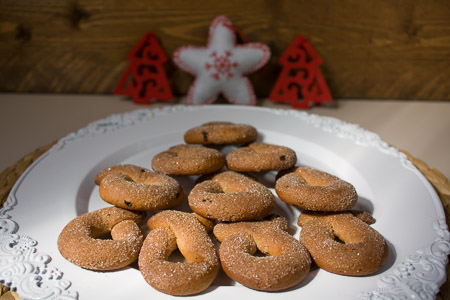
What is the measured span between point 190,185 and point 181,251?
0.99ft

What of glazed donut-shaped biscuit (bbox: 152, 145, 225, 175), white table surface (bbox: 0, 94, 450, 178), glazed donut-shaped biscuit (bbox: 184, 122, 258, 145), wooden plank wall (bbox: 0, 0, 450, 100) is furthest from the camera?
wooden plank wall (bbox: 0, 0, 450, 100)

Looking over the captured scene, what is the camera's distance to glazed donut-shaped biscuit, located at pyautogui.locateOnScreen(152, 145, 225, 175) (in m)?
1.05

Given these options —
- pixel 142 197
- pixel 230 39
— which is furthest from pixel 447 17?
pixel 142 197

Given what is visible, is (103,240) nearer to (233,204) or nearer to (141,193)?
(141,193)

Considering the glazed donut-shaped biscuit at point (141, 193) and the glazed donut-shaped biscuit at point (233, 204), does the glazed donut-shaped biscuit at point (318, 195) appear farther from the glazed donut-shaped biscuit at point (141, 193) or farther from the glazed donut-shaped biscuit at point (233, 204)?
the glazed donut-shaped biscuit at point (141, 193)

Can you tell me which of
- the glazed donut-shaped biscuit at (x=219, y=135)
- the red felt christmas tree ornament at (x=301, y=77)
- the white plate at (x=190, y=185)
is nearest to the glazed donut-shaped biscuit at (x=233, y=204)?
the white plate at (x=190, y=185)

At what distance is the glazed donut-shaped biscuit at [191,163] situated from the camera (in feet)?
3.45

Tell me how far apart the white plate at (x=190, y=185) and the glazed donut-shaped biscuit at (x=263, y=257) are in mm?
23

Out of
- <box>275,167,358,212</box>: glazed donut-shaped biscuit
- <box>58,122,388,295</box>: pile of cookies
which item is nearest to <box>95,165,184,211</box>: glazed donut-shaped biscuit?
<box>58,122,388,295</box>: pile of cookies

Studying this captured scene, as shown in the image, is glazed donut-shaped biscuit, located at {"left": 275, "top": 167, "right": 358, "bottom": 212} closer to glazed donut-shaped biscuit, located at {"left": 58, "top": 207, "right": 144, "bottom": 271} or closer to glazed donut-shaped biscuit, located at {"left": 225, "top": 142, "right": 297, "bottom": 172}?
glazed donut-shaped biscuit, located at {"left": 225, "top": 142, "right": 297, "bottom": 172}

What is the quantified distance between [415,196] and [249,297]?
0.50 meters

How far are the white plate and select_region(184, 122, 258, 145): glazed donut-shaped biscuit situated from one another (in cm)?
13

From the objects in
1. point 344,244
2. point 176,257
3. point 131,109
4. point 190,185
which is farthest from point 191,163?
point 131,109

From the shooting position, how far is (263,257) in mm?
821
